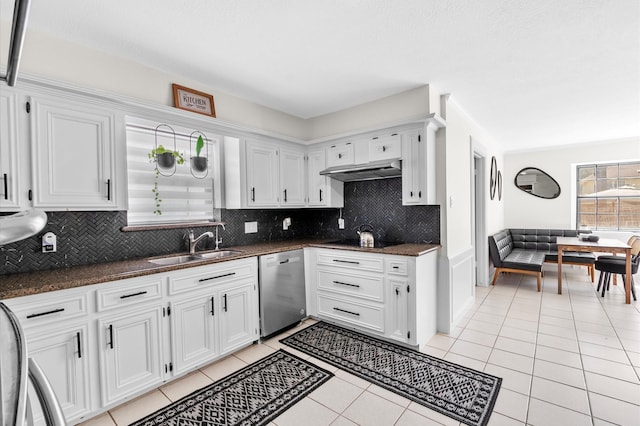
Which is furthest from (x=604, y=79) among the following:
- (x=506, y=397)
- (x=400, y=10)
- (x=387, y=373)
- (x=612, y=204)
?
(x=612, y=204)

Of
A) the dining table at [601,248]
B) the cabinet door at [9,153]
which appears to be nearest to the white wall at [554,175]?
the dining table at [601,248]

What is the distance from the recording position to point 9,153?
6.09ft

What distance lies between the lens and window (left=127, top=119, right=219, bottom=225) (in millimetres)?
2697

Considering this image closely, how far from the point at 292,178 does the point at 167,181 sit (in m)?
1.41

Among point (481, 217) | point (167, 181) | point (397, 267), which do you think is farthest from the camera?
point (481, 217)

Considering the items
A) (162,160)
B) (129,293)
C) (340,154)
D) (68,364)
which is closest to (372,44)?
(340,154)

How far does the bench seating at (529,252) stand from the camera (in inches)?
184

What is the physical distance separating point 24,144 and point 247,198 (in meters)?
1.75

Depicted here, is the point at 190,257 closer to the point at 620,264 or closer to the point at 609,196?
the point at 620,264

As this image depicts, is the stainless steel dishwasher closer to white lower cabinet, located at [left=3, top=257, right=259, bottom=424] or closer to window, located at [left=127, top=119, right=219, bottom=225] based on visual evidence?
white lower cabinet, located at [left=3, top=257, right=259, bottom=424]

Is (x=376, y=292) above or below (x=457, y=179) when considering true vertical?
below

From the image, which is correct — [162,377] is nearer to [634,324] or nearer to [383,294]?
[383,294]

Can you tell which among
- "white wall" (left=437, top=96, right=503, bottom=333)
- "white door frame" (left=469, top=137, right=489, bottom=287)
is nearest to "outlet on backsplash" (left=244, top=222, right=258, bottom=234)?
"white wall" (left=437, top=96, right=503, bottom=333)

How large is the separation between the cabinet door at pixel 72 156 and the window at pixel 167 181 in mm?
440
